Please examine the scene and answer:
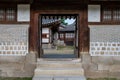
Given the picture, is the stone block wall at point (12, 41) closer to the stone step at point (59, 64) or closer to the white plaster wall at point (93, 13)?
the stone step at point (59, 64)

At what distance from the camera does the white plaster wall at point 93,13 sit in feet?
34.8

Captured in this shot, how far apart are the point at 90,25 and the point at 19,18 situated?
9.35ft

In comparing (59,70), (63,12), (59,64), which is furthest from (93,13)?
(59,70)

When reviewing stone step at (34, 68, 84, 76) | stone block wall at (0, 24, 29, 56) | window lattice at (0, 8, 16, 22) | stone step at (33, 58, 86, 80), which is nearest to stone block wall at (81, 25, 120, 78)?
stone step at (33, 58, 86, 80)

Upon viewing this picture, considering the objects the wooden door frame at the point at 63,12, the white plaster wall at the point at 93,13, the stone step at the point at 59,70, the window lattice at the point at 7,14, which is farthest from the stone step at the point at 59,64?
the window lattice at the point at 7,14

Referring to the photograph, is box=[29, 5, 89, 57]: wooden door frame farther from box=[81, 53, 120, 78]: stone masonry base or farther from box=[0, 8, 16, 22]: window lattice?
box=[0, 8, 16, 22]: window lattice

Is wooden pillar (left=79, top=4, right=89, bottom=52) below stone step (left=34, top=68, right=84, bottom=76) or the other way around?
the other way around

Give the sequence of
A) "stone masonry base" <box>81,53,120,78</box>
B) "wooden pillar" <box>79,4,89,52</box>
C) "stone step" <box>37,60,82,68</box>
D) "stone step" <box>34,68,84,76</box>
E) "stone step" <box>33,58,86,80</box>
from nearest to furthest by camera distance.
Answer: "stone step" <box>33,58,86,80</box>
"stone step" <box>34,68,84,76</box>
"stone step" <box>37,60,82,68</box>
"stone masonry base" <box>81,53,120,78</box>
"wooden pillar" <box>79,4,89,52</box>

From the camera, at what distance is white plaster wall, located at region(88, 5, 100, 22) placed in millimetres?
10602

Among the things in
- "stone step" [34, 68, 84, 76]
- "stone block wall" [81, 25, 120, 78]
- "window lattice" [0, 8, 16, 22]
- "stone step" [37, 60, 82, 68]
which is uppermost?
"window lattice" [0, 8, 16, 22]

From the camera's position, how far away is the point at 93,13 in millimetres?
10625

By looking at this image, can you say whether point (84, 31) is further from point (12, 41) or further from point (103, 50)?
point (12, 41)

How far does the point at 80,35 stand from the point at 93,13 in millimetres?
1026

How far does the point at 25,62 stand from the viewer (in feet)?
34.4
